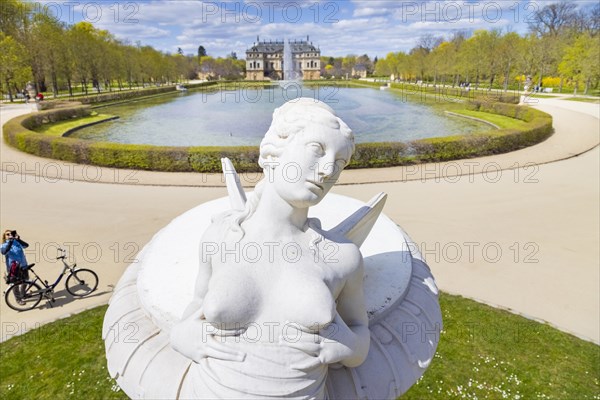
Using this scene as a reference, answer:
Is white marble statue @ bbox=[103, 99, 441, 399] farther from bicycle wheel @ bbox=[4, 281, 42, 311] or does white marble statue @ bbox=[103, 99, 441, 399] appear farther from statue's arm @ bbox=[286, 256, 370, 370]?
bicycle wheel @ bbox=[4, 281, 42, 311]

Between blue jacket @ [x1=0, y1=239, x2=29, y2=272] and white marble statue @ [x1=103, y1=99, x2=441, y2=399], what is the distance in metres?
5.53

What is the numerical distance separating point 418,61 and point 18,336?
7019 cm

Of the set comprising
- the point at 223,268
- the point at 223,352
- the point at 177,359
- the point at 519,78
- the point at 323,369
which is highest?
the point at 519,78

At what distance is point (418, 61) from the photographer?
6612 centimetres

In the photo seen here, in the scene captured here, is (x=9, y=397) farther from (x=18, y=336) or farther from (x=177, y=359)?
(x=177, y=359)

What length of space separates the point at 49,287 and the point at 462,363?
24.6ft

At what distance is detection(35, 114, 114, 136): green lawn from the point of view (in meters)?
24.3

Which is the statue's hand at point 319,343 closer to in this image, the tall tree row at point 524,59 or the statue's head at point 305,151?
the statue's head at point 305,151

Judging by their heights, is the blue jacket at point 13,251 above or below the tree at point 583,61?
below

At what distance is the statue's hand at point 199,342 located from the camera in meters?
2.29

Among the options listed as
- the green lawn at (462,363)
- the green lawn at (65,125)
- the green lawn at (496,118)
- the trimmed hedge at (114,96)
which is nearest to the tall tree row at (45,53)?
the trimmed hedge at (114,96)

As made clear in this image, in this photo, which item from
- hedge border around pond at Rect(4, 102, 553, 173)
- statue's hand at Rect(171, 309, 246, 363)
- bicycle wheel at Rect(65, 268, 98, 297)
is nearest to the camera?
statue's hand at Rect(171, 309, 246, 363)

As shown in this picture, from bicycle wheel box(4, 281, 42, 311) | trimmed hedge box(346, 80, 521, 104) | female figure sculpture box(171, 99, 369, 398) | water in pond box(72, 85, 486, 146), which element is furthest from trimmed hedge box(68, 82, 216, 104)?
female figure sculpture box(171, 99, 369, 398)

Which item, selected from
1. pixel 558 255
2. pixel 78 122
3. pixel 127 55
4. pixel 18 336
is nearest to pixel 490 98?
pixel 558 255
